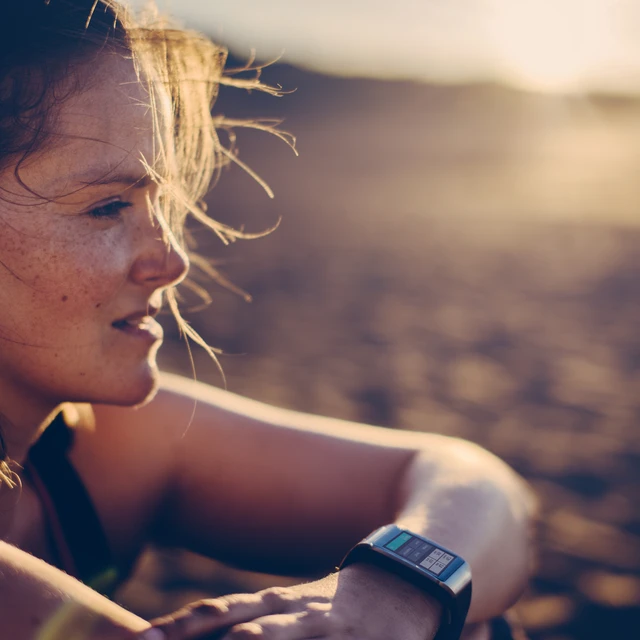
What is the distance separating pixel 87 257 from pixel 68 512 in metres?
0.57

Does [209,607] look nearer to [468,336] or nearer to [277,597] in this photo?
[277,597]

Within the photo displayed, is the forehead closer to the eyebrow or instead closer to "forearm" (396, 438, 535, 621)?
the eyebrow

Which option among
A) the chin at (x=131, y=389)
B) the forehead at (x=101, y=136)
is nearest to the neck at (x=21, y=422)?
the chin at (x=131, y=389)

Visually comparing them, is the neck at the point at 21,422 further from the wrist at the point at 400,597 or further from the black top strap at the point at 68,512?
the wrist at the point at 400,597

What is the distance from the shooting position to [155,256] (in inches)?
59.9

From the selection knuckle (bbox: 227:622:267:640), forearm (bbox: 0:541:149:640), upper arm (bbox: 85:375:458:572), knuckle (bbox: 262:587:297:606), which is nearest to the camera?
forearm (bbox: 0:541:149:640)

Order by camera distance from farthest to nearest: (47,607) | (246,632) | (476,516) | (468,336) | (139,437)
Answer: (468,336) < (139,437) < (476,516) < (246,632) < (47,607)

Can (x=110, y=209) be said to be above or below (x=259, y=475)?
above

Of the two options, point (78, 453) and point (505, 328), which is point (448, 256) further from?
point (78, 453)

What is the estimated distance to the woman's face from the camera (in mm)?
1357

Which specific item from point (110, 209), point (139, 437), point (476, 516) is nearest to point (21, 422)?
point (139, 437)

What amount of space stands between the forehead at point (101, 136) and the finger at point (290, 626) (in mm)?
841

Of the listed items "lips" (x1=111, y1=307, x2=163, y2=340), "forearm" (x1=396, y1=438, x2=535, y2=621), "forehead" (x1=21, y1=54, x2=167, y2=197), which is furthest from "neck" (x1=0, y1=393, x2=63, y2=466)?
"forearm" (x1=396, y1=438, x2=535, y2=621)

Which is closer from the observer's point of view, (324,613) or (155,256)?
(324,613)
